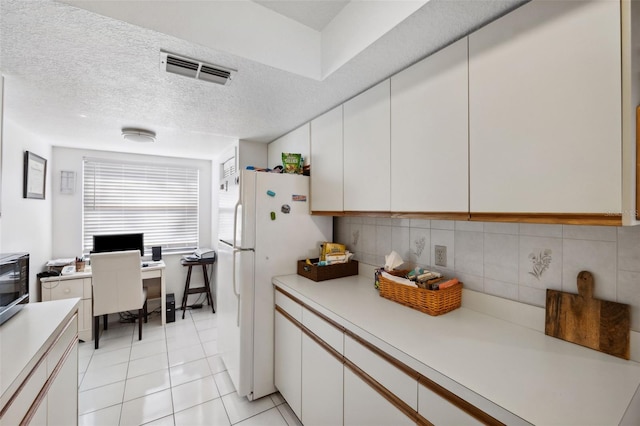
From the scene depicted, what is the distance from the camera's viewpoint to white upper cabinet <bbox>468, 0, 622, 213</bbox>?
0.80m

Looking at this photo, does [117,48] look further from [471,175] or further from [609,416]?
[609,416]

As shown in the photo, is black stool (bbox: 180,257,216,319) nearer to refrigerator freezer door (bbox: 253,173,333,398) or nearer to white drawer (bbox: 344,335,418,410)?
refrigerator freezer door (bbox: 253,173,333,398)

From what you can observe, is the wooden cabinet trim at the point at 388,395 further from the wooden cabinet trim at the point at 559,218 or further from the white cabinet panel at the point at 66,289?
the white cabinet panel at the point at 66,289

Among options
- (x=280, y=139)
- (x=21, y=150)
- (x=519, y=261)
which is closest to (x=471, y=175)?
(x=519, y=261)

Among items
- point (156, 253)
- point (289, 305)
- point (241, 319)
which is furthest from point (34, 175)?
point (289, 305)

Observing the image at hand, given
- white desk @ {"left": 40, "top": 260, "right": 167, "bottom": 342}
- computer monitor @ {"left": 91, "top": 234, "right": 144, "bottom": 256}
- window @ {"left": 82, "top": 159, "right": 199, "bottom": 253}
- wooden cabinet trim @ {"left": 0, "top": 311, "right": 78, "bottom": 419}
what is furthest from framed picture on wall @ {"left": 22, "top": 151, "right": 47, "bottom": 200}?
wooden cabinet trim @ {"left": 0, "top": 311, "right": 78, "bottom": 419}

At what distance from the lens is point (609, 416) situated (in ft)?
2.36

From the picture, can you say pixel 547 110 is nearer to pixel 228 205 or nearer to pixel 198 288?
pixel 228 205

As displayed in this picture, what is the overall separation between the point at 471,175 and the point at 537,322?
0.74 meters

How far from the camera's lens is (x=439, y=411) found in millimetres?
915

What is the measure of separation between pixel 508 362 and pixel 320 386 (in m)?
1.00

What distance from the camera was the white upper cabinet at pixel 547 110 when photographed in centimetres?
80

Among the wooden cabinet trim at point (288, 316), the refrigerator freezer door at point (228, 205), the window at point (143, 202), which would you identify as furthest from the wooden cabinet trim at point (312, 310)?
the window at point (143, 202)

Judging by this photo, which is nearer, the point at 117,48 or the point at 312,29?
the point at 117,48
